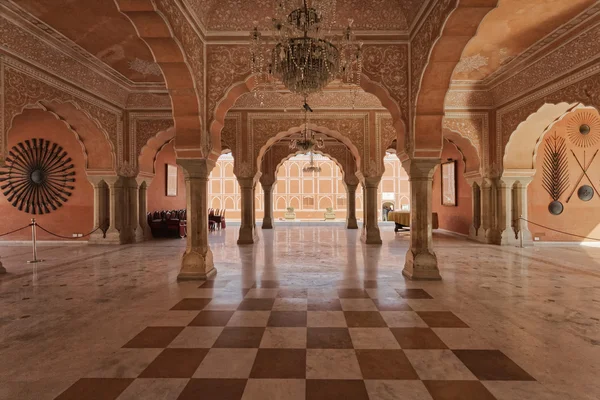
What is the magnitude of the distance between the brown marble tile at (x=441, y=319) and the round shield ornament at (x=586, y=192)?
727 cm

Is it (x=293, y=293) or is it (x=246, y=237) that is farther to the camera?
(x=246, y=237)

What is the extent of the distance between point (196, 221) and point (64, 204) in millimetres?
5978

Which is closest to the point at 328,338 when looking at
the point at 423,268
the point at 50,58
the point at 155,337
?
the point at 155,337

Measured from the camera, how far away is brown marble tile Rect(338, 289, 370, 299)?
12.8 ft

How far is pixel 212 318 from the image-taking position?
3238mm

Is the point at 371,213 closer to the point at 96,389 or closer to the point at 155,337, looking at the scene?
the point at 155,337

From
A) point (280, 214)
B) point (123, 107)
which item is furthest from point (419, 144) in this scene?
point (280, 214)

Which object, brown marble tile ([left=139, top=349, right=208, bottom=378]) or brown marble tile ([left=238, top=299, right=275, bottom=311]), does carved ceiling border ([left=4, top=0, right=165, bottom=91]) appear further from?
brown marble tile ([left=139, top=349, right=208, bottom=378])

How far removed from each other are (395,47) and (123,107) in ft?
22.3

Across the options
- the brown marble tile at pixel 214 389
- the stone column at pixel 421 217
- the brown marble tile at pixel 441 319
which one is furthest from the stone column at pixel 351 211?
the brown marble tile at pixel 214 389

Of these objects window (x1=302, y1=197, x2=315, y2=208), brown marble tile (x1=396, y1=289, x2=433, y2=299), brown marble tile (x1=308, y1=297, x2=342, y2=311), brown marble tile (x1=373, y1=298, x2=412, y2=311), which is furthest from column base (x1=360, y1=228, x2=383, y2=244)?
window (x1=302, y1=197, x2=315, y2=208)

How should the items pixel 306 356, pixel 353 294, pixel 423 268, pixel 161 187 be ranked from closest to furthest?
pixel 306 356 → pixel 353 294 → pixel 423 268 → pixel 161 187

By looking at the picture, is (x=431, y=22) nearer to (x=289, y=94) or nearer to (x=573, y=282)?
(x=573, y=282)

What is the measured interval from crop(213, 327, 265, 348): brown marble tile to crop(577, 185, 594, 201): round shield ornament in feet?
29.4
